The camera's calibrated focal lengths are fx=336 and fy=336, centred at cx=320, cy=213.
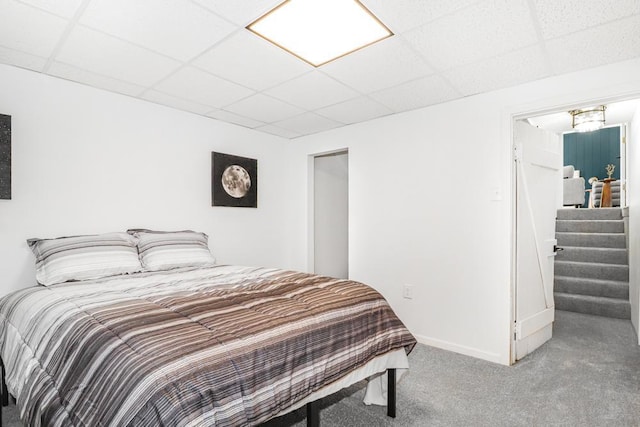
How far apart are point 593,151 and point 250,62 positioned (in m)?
8.33

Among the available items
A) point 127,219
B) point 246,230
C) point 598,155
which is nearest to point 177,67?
point 127,219

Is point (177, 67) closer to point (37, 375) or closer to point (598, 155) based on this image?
point (37, 375)

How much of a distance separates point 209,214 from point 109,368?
2.50 meters

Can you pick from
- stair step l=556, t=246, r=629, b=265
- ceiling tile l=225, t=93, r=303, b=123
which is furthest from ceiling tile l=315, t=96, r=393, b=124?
stair step l=556, t=246, r=629, b=265

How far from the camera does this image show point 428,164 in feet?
10.5

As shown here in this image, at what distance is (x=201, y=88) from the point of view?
9.18 ft

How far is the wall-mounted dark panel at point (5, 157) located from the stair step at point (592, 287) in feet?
19.2

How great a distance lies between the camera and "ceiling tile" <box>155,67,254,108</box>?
2.57 m

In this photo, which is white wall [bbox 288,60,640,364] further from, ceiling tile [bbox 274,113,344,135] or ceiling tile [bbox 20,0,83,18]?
ceiling tile [bbox 20,0,83,18]

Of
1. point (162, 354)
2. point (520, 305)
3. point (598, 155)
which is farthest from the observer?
point (598, 155)

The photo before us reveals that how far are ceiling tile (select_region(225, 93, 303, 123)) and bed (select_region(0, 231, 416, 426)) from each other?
166 cm

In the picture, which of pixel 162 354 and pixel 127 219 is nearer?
pixel 162 354

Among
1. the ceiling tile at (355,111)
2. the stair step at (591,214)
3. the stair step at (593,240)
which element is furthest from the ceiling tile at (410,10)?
the stair step at (591,214)

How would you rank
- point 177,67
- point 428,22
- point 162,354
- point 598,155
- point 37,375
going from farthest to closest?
point 598,155 → point 177,67 → point 428,22 → point 37,375 → point 162,354
